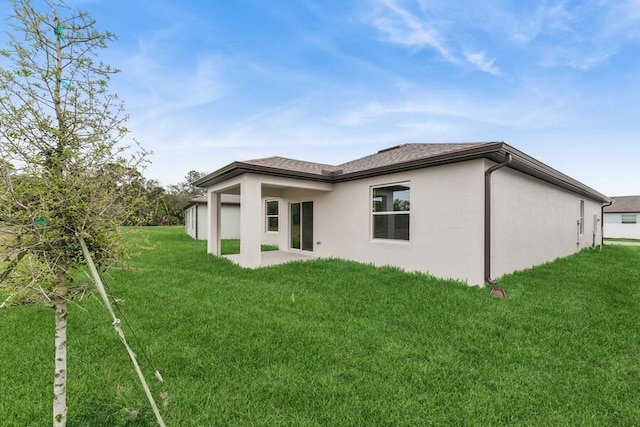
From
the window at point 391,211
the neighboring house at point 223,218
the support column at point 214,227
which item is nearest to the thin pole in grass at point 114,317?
the window at point 391,211

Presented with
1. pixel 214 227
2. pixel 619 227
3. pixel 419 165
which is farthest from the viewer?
pixel 619 227

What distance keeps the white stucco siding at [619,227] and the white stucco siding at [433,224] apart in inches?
1321

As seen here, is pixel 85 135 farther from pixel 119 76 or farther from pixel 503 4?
pixel 503 4

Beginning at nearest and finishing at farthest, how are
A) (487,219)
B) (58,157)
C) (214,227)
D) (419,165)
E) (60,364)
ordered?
(58,157)
(60,364)
(487,219)
(419,165)
(214,227)

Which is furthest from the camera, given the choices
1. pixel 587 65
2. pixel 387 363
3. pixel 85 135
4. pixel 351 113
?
pixel 351 113

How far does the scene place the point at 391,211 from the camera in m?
8.28

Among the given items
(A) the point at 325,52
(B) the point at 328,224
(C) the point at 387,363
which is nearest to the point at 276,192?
(B) the point at 328,224

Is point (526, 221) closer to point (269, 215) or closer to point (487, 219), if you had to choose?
point (487, 219)

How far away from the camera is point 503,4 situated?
759cm

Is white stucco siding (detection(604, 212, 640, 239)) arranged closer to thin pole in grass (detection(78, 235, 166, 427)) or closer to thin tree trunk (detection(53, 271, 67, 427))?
thin pole in grass (detection(78, 235, 166, 427))

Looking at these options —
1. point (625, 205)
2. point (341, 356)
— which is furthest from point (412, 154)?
point (625, 205)

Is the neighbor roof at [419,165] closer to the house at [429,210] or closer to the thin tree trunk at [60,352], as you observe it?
the house at [429,210]

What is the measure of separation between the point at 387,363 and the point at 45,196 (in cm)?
340

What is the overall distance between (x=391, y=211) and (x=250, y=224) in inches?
157
